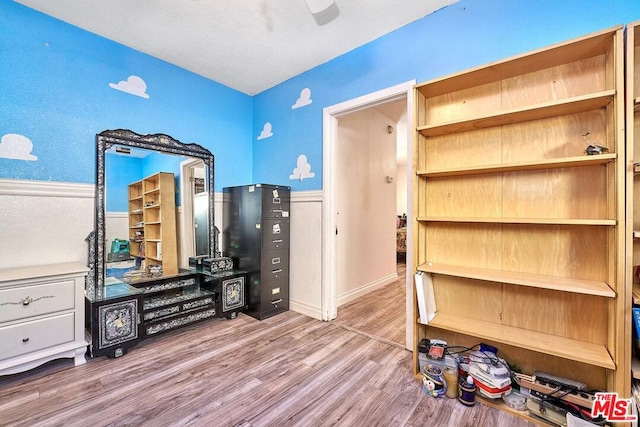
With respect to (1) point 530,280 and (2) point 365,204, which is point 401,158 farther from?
(1) point 530,280

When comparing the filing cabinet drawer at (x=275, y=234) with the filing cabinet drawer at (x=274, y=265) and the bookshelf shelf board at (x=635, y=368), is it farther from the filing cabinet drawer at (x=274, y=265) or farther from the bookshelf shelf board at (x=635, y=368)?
the bookshelf shelf board at (x=635, y=368)

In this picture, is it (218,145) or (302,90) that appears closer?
(302,90)

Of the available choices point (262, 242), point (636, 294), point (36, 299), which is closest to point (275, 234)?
point (262, 242)

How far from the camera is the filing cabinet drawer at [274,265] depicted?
2706 mm

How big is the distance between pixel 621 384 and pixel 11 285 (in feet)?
10.7

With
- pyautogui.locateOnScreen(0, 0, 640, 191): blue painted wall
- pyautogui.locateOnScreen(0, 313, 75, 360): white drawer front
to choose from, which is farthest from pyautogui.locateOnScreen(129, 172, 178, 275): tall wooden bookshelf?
pyautogui.locateOnScreen(0, 313, 75, 360): white drawer front

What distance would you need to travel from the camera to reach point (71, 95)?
2.13 meters

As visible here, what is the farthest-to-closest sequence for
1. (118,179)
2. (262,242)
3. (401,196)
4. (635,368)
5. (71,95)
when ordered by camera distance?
(401,196) < (262,242) < (118,179) < (71,95) < (635,368)

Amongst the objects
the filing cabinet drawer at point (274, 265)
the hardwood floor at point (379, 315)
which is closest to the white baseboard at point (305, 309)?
the hardwood floor at point (379, 315)

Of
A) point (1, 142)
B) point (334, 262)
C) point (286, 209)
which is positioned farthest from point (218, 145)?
point (334, 262)

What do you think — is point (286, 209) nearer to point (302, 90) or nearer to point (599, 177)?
point (302, 90)

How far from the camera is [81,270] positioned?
186cm

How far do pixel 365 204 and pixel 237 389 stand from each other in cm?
253

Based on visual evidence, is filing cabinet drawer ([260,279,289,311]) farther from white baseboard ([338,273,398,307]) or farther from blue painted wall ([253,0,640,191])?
blue painted wall ([253,0,640,191])
